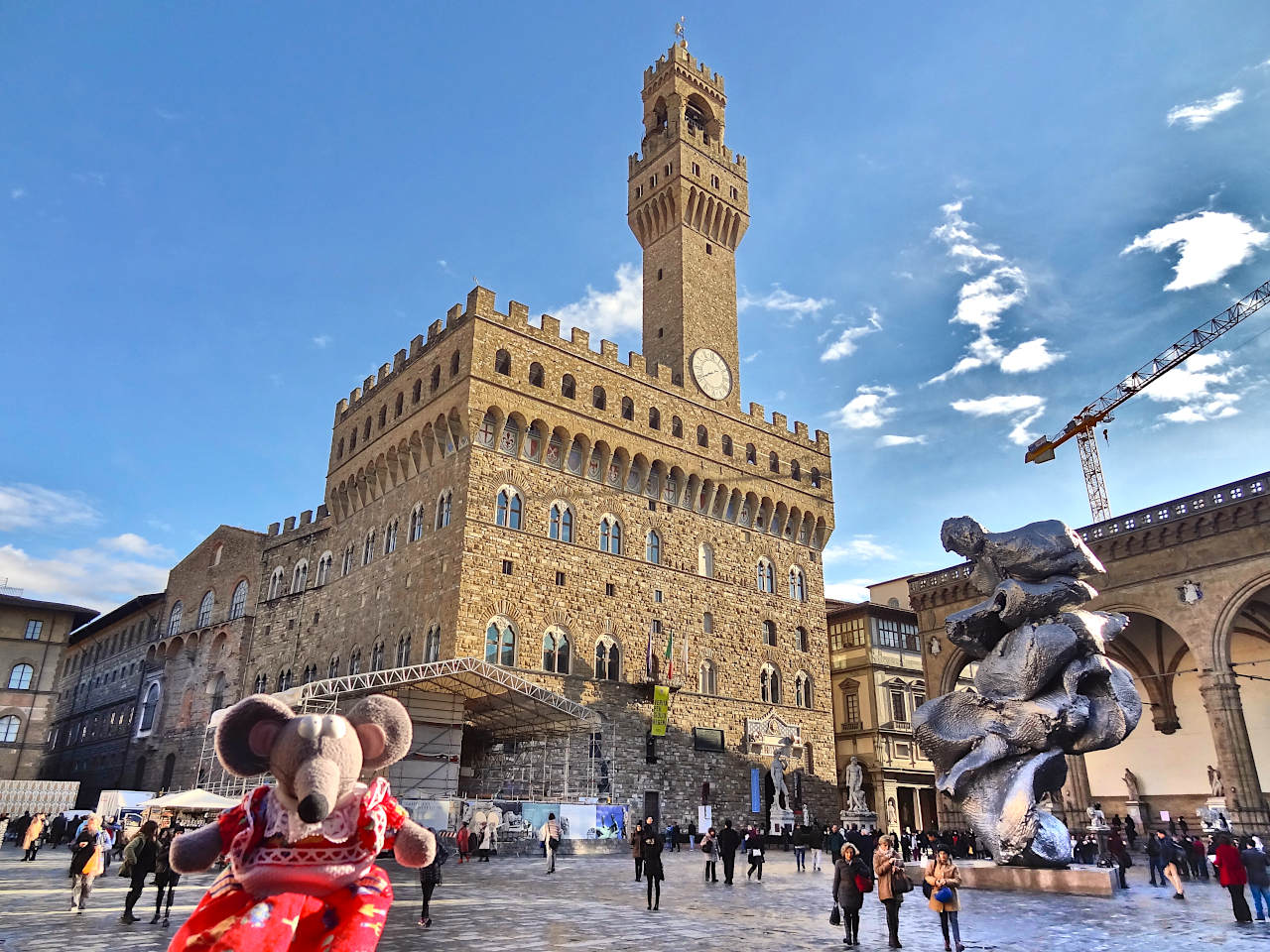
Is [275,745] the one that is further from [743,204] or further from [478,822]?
[743,204]

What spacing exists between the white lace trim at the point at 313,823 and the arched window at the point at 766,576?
1277 inches

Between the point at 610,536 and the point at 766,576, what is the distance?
8.26 metres

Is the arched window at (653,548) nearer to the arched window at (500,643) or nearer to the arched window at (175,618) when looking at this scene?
the arched window at (500,643)

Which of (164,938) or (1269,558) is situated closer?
(164,938)

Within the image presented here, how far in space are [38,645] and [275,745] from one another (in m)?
46.9

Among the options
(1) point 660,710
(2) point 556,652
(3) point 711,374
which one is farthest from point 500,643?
(3) point 711,374

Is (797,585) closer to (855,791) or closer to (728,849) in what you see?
(855,791)

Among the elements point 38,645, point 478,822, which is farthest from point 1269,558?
point 38,645

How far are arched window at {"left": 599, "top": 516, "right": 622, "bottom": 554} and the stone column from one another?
1842 cm

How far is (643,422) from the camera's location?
110 feet

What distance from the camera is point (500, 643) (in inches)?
1073

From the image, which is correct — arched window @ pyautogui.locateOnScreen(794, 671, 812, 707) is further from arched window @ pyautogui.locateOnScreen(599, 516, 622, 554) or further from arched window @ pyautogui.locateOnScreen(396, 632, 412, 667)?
arched window @ pyautogui.locateOnScreen(396, 632, 412, 667)

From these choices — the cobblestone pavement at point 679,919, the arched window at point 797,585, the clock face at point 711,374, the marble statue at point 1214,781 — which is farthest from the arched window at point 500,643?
the marble statue at point 1214,781

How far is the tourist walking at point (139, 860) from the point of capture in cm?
1099
